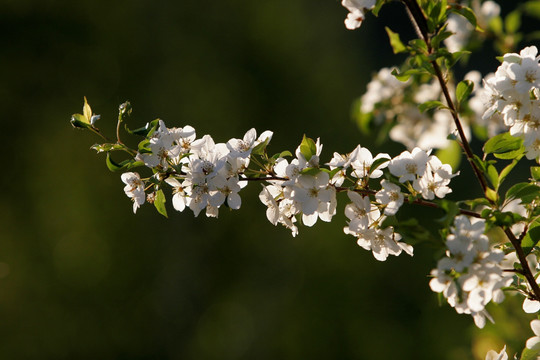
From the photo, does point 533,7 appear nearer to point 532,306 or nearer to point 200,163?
point 532,306

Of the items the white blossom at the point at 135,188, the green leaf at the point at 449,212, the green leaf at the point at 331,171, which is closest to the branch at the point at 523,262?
the green leaf at the point at 449,212

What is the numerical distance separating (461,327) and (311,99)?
103 inches

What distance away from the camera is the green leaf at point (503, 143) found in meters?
0.88

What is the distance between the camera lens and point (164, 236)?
16.9 feet

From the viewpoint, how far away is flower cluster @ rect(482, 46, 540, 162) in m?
0.82

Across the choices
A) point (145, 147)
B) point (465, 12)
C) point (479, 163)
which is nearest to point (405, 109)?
point (465, 12)

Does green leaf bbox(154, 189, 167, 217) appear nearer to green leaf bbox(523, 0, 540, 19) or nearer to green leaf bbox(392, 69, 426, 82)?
green leaf bbox(392, 69, 426, 82)

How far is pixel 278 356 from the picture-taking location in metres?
5.00

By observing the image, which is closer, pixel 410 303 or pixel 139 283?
pixel 139 283

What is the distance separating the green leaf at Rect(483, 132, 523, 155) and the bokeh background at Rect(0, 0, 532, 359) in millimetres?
4041

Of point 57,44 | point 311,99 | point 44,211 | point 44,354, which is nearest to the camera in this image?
point 44,354

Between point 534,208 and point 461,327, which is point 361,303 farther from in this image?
point 534,208

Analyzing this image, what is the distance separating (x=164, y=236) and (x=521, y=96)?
4.55m

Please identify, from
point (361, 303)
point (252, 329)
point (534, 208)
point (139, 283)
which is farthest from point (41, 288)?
point (534, 208)
